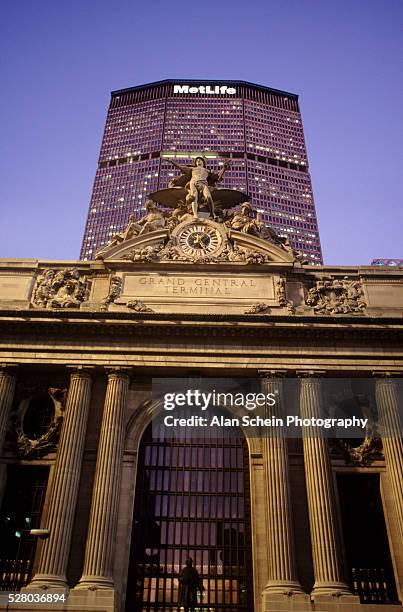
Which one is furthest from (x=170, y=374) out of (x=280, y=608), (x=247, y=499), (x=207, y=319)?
(x=280, y=608)

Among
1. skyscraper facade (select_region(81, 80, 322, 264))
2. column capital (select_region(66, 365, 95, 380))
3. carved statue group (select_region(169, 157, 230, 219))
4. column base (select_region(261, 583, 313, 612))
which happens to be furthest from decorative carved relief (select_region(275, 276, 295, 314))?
Result: skyscraper facade (select_region(81, 80, 322, 264))

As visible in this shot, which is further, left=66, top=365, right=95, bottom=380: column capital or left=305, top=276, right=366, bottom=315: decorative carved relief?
left=305, top=276, right=366, bottom=315: decorative carved relief

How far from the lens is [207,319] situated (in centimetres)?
2425

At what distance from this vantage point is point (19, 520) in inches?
864

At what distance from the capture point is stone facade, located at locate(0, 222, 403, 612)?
65.1ft

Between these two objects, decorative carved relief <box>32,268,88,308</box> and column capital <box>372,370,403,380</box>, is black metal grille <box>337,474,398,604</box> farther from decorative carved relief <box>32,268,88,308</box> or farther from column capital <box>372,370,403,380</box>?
decorative carved relief <box>32,268,88,308</box>

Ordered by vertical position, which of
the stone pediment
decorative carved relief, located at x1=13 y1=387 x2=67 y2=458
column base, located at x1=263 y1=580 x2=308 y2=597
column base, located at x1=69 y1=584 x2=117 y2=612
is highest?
the stone pediment

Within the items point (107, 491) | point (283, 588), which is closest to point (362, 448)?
point (283, 588)

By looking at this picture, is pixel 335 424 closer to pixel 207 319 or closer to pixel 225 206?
pixel 207 319

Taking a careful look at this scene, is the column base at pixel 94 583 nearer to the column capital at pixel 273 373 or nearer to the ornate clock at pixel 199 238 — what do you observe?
the column capital at pixel 273 373

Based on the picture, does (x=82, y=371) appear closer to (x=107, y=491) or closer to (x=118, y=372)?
(x=118, y=372)

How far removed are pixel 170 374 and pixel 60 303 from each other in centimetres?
654

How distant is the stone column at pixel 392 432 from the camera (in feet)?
69.4

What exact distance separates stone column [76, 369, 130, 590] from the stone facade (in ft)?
0.16
